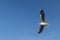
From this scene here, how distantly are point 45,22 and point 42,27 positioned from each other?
4.39m

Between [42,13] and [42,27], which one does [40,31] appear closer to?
[42,27]

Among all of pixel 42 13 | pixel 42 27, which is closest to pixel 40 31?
pixel 42 27

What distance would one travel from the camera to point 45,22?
71312 millimetres

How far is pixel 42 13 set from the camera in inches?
2813

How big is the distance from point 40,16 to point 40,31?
6.02 meters

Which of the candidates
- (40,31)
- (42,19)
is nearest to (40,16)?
(42,19)

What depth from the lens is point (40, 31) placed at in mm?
74000

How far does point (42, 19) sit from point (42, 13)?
231cm

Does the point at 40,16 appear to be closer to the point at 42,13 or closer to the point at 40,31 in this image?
the point at 42,13

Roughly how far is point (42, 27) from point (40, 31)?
205 cm

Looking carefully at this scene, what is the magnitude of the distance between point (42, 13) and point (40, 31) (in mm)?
7313

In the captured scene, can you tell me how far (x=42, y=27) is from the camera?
75125 millimetres

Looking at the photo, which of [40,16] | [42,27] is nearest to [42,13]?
[40,16]

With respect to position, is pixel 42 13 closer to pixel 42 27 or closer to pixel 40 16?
pixel 40 16
